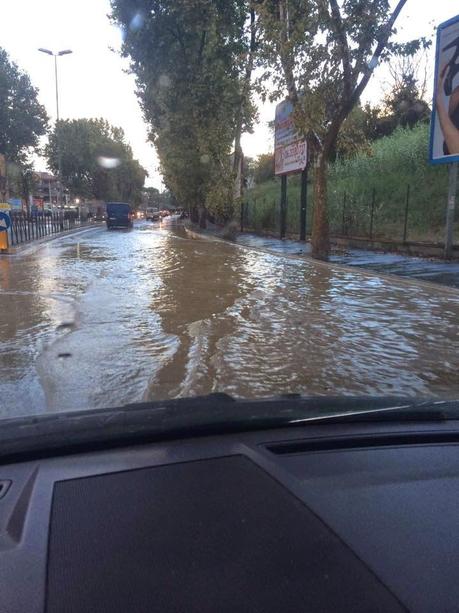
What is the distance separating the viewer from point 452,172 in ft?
47.4

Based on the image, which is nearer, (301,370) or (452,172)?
(301,370)

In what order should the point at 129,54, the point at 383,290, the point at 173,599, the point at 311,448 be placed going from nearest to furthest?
the point at 173,599 < the point at 311,448 < the point at 383,290 < the point at 129,54

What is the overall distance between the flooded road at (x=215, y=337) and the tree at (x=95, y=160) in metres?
59.4

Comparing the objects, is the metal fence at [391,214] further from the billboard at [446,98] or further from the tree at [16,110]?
the tree at [16,110]

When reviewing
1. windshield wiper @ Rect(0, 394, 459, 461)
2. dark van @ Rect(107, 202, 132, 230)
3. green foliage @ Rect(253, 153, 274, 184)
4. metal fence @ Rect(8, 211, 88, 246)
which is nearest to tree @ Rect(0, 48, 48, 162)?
metal fence @ Rect(8, 211, 88, 246)

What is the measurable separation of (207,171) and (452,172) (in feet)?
60.8

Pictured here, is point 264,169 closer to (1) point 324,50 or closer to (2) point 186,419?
(1) point 324,50

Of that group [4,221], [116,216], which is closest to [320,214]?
[4,221]

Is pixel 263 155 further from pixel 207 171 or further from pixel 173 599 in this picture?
pixel 173 599

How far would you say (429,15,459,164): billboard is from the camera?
1365 centimetres

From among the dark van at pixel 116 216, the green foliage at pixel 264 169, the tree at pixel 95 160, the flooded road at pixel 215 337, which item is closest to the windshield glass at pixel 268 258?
the flooded road at pixel 215 337

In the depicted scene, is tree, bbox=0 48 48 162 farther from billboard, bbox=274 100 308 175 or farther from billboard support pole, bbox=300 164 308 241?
billboard support pole, bbox=300 164 308 241

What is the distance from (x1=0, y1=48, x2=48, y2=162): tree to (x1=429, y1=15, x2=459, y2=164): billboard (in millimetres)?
39174

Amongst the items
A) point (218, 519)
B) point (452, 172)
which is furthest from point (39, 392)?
point (452, 172)
